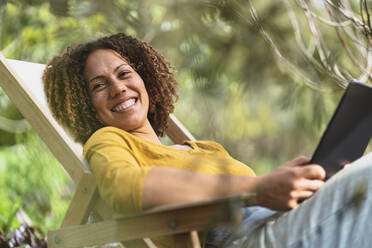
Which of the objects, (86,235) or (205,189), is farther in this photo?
(86,235)

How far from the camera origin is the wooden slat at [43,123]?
120 centimetres

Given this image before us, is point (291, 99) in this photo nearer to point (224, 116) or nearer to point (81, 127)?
point (224, 116)

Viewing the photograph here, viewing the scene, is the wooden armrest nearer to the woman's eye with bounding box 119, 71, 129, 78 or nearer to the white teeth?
the white teeth

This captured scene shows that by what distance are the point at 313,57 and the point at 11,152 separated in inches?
89.4

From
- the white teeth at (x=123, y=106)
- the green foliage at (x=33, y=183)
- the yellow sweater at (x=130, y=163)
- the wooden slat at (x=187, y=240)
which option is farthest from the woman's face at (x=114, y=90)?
the wooden slat at (x=187, y=240)

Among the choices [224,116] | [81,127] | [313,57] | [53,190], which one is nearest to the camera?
[224,116]

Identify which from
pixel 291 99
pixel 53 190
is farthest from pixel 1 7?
pixel 53 190

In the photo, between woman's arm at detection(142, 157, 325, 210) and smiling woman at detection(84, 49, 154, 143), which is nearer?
woman's arm at detection(142, 157, 325, 210)

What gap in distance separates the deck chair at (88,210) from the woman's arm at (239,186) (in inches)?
1.2

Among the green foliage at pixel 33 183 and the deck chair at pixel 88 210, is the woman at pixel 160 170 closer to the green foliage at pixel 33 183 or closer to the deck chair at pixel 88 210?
the deck chair at pixel 88 210

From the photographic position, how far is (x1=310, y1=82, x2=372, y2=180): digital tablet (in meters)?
0.99

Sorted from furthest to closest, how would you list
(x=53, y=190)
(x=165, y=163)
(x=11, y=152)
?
(x=11, y=152) < (x=53, y=190) < (x=165, y=163)

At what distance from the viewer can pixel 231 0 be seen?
2.21 feet

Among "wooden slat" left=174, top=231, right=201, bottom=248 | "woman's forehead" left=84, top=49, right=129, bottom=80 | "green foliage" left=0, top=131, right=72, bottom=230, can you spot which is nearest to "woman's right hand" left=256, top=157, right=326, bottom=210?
"wooden slat" left=174, top=231, right=201, bottom=248
